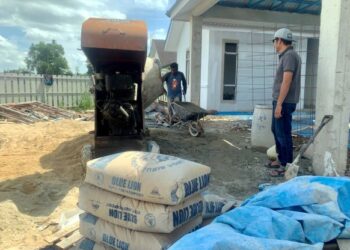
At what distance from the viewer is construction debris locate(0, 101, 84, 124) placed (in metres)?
11.2

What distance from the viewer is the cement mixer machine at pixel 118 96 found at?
15.7 ft

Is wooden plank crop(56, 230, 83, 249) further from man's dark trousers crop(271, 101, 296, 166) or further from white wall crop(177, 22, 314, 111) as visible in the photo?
white wall crop(177, 22, 314, 111)

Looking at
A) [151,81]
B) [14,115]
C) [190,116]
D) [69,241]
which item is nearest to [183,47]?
[14,115]

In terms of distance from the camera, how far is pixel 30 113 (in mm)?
11836

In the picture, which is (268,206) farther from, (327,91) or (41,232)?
(327,91)

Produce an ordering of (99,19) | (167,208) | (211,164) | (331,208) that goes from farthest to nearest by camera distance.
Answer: (211,164) < (99,19) < (167,208) < (331,208)

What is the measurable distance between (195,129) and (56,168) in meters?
3.33

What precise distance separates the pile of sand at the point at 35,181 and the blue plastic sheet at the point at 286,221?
1866mm

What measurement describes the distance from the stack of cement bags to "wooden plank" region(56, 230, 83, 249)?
17cm

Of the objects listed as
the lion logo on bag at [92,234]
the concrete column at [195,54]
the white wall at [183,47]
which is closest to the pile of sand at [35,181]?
the lion logo on bag at [92,234]

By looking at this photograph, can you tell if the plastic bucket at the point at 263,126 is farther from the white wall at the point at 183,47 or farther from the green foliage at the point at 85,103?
the green foliage at the point at 85,103

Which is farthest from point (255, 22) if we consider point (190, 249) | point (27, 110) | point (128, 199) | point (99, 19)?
point (190, 249)

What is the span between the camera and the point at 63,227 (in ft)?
10.4

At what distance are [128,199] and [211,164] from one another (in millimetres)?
3118
